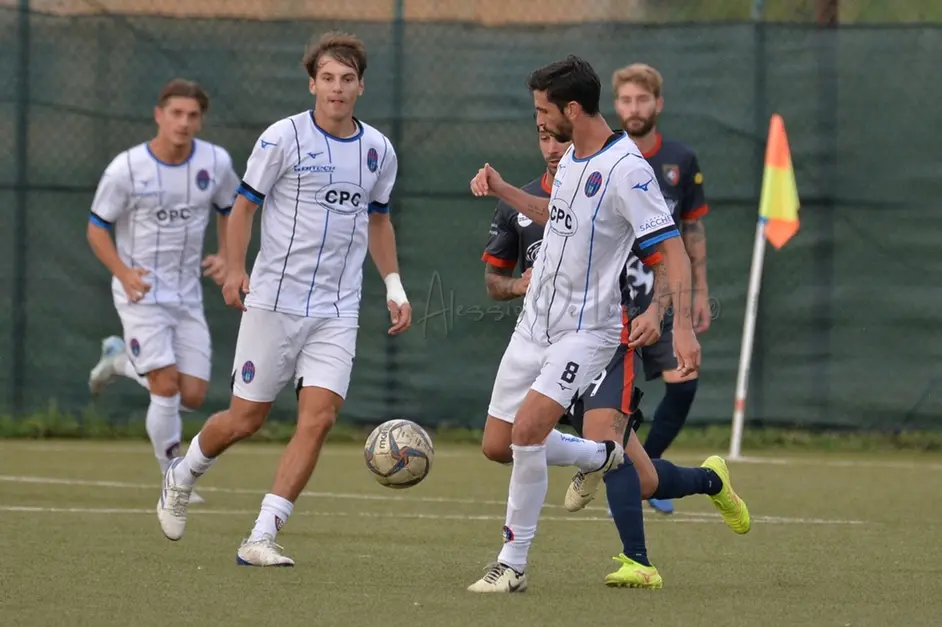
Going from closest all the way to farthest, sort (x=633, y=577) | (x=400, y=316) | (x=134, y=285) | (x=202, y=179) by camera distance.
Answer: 1. (x=633, y=577)
2. (x=400, y=316)
3. (x=134, y=285)
4. (x=202, y=179)

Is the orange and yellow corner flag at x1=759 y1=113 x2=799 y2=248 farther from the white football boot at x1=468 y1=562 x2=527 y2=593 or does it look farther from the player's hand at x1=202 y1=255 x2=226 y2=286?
the white football boot at x1=468 y1=562 x2=527 y2=593

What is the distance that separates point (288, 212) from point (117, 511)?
7.24ft

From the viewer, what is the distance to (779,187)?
11.3 m

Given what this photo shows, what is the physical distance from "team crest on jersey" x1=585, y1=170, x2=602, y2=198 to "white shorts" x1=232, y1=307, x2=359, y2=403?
1562 mm

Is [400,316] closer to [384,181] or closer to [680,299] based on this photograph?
[384,181]

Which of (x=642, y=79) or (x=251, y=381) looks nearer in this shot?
(x=251, y=381)

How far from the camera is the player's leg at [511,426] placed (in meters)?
6.12

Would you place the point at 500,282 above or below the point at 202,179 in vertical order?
below

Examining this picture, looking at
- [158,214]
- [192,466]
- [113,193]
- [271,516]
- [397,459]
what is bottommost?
[271,516]

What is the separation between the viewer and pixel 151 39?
40.9ft

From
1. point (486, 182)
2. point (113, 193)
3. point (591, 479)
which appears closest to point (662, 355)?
point (591, 479)

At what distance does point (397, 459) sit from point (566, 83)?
172 centimetres

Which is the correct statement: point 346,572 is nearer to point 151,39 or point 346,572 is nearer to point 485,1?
point 151,39

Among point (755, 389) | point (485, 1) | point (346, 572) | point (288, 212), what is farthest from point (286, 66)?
point (346, 572)
